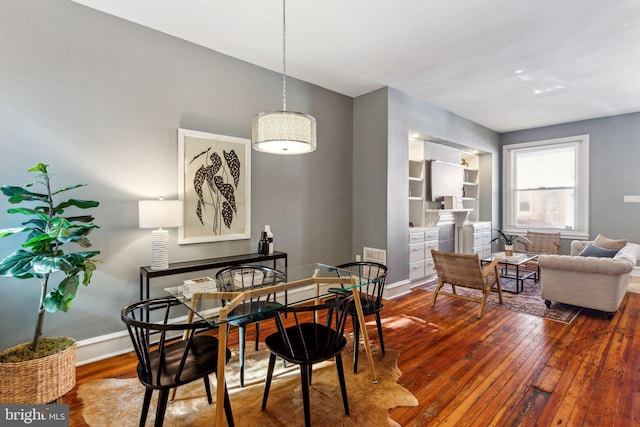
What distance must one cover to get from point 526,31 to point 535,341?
2915 millimetres

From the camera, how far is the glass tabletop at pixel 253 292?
5.86 ft

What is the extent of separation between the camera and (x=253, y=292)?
1950 mm

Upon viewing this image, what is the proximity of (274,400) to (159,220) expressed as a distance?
5.48 feet

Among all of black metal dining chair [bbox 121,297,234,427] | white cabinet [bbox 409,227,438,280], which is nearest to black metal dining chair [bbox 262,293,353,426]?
black metal dining chair [bbox 121,297,234,427]

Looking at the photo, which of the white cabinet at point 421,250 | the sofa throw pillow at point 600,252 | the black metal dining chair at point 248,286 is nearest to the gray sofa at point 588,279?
the sofa throw pillow at point 600,252

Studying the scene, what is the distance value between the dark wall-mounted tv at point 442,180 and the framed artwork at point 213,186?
3217 mm

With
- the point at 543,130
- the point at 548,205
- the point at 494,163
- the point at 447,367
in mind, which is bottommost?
the point at 447,367

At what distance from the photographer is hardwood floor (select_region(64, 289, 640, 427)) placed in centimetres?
191

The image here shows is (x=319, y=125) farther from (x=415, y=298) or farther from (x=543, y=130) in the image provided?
(x=543, y=130)

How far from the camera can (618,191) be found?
5422mm

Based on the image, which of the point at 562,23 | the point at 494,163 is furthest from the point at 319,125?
the point at 494,163

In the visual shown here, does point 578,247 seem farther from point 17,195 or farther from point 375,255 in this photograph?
point 17,195

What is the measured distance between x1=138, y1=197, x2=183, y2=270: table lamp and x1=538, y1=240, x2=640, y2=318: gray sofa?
4082 mm

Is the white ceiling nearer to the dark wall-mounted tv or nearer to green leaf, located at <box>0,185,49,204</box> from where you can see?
the dark wall-mounted tv
